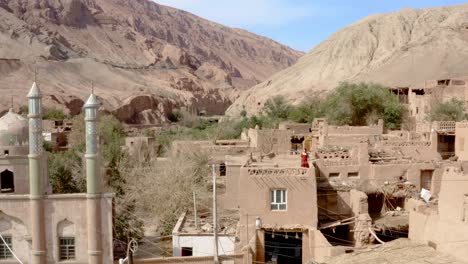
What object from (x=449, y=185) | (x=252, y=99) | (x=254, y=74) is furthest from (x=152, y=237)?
(x=254, y=74)

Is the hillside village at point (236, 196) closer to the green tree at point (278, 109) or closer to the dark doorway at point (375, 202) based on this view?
the dark doorway at point (375, 202)

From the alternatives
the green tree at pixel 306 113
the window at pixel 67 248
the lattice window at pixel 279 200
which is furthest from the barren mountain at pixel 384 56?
the window at pixel 67 248

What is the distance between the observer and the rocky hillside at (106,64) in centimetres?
5300

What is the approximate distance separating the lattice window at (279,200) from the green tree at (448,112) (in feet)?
63.7

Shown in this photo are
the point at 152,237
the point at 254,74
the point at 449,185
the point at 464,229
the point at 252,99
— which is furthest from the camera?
the point at 254,74

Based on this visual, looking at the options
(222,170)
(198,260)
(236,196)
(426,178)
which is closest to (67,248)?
(198,260)

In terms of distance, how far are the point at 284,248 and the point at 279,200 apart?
2.07 meters

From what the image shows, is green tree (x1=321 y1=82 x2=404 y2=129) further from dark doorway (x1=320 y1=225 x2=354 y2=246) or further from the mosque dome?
the mosque dome

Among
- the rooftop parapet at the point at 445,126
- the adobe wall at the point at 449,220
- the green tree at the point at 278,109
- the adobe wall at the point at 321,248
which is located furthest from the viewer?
the green tree at the point at 278,109

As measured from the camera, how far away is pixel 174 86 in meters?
72.2

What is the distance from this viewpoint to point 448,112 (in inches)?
1271

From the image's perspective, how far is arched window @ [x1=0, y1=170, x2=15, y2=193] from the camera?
15.0 meters

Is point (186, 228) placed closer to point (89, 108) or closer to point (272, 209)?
point (272, 209)

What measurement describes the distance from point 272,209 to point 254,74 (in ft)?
345
